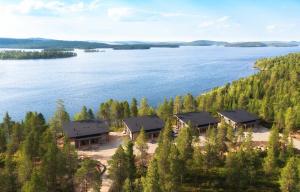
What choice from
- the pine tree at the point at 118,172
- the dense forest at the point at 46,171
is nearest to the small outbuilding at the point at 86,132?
the dense forest at the point at 46,171

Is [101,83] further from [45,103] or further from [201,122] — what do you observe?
[201,122]

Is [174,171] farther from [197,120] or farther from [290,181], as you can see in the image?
[197,120]

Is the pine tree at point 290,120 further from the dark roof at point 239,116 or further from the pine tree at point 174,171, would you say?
the pine tree at point 174,171

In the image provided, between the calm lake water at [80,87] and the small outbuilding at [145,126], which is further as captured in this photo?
the calm lake water at [80,87]

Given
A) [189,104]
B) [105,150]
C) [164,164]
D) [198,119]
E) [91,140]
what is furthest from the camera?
[189,104]

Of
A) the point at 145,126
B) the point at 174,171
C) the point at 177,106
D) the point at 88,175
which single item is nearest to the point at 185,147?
the point at 174,171
